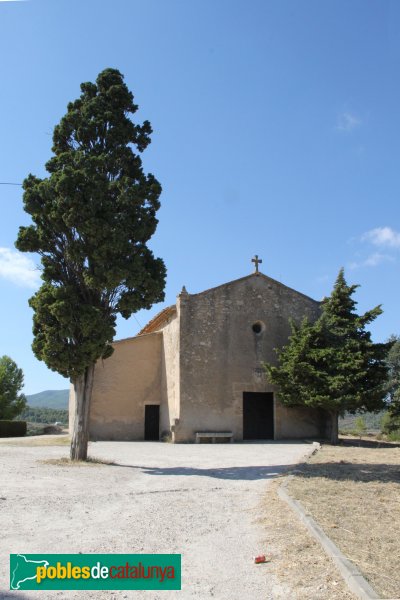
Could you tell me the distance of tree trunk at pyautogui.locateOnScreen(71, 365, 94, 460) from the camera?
1299 centimetres

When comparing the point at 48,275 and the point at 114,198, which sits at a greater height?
the point at 114,198

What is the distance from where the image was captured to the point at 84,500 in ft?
26.7

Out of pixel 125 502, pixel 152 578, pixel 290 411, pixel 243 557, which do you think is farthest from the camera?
pixel 290 411

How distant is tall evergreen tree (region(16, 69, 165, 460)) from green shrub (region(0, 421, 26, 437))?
49.7 feet

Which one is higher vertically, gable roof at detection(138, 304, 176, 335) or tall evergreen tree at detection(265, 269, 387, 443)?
gable roof at detection(138, 304, 176, 335)

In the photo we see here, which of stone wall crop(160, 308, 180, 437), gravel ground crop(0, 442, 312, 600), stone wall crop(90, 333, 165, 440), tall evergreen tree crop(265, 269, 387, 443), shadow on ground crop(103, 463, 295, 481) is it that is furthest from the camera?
Result: stone wall crop(90, 333, 165, 440)

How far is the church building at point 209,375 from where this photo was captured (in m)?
20.7

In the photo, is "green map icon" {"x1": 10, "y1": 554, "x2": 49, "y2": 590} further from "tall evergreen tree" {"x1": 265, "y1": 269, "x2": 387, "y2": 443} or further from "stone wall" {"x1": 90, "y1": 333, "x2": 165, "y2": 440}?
"stone wall" {"x1": 90, "y1": 333, "x2": 165, "y2": 440}

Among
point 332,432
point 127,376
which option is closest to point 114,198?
point 127,376

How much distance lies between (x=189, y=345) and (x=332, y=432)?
6753 mm

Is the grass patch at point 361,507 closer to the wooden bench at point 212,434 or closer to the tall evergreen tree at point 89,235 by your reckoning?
the tall evergreen tree at point 89,235

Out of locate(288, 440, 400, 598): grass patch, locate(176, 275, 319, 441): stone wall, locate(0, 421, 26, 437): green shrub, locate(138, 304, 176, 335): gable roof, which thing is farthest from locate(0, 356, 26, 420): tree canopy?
locate(288, 440, 400, 598): grass patch

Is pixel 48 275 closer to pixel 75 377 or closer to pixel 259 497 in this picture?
pixel 75 377

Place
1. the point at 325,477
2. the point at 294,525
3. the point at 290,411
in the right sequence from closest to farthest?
the point at 294,525 < the point at 325,477 < the point at 290,411
